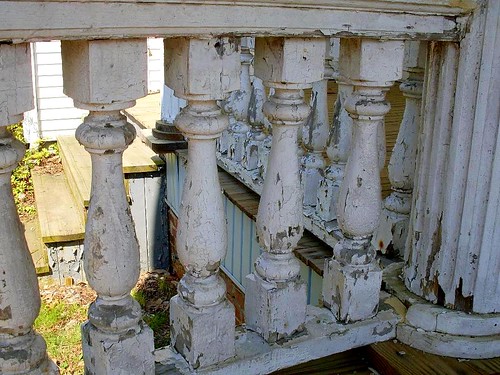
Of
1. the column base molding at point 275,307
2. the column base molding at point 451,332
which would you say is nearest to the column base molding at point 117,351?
the column base molding at point 275,307

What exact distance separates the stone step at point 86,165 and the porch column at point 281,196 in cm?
258

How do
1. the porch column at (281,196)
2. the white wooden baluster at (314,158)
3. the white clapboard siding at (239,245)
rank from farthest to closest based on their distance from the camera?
1. the white clapboard siding at (239,245)
2. the white wooden baluster at (314,158)
3. the porch column at (281,196)

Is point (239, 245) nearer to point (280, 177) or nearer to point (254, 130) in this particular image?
point (254, 130)

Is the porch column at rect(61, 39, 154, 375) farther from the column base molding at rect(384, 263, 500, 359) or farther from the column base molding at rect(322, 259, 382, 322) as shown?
the column base molding at rect(384, 263, 500, 359)

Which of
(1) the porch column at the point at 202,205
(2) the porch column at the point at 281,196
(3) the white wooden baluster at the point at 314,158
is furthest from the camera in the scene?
(3) the white wooden baluster at the point at 314,158

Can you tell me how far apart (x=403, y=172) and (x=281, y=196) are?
788 millimetres

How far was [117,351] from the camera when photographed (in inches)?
60.1

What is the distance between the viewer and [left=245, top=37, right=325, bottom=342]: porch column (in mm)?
1599

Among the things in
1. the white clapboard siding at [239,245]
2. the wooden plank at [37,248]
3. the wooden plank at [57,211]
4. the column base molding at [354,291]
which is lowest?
the wooden plank at [37,248]

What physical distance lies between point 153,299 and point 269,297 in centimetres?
300

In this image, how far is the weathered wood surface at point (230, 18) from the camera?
117 cm

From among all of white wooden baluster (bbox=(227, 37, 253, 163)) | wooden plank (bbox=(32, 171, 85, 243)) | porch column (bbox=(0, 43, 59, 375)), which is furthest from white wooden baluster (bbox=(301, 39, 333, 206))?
wooden plank (bbox=(32, 171, 85, 243))

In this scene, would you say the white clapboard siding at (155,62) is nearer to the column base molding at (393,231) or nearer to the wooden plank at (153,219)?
the wooden plank at (153,219)

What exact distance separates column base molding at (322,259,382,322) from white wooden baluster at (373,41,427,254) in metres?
0.41
